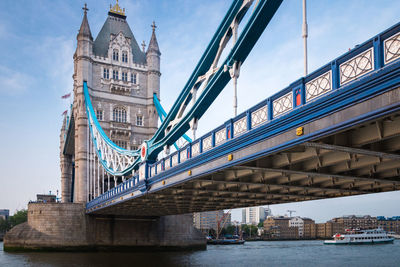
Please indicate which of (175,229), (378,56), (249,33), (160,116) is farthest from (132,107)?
(378,56)

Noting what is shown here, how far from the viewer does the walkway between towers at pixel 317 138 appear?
962cm

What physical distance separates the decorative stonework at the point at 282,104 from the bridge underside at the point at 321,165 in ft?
2.09

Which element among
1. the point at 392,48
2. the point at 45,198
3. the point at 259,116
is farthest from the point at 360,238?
the point at 392,48

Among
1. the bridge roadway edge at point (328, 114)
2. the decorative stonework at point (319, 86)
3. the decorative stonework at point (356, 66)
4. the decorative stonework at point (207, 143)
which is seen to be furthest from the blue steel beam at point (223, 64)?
the decorative stonework at point (356, 66)

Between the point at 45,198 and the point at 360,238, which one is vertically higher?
the point at 45,198

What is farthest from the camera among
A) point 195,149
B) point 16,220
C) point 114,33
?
point 16,220

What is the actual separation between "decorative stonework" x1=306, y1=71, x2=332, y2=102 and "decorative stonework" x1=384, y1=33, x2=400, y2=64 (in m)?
1.71

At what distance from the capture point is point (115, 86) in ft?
184

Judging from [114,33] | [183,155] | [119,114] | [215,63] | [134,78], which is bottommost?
[183,155]

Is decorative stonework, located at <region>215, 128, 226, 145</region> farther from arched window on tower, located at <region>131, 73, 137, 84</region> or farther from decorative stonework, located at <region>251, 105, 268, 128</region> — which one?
arched window on tower, located at <region>131, 73, 137, 84</region>

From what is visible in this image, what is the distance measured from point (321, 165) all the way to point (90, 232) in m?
36.4

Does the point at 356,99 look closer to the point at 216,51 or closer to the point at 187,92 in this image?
the point at 216,51

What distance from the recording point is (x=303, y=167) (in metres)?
16.9

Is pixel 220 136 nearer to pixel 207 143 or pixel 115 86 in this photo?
pixel 207 143
